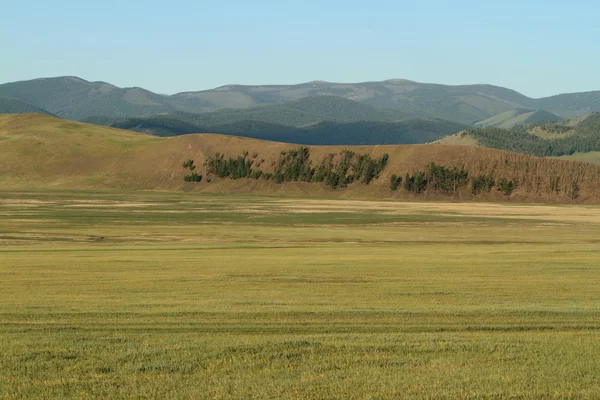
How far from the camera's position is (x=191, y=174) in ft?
621

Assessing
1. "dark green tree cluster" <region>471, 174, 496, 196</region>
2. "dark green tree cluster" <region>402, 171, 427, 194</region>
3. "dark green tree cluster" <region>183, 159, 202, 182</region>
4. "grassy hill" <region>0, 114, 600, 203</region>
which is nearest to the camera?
"grassy hill" <region>0, 114, 600, 203</region>

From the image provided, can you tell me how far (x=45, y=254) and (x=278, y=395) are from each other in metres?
40.4

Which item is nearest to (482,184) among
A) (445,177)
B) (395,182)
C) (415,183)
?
(445,177)

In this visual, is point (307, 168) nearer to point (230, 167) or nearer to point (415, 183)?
point (230, 167)

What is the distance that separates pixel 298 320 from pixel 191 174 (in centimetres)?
16532

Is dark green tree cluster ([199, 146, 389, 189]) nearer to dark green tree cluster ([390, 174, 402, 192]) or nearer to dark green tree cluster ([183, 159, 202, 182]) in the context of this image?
dark green tree cluster ([183, 159, 202, 182])

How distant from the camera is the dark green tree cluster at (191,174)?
7367 inches

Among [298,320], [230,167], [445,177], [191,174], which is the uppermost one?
[298,320]

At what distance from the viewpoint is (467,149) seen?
18288 centimetres

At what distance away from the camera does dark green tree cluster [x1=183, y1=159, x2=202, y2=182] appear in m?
187

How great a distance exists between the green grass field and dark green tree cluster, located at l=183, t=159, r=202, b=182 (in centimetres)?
12104

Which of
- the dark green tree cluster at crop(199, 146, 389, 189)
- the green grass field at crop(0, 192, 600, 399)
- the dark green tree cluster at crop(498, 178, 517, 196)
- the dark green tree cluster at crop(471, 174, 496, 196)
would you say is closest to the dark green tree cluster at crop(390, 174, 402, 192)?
the dark green tree cluster at crop(199, 146, 389, 189)

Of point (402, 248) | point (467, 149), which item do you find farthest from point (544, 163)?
point (402, 248)

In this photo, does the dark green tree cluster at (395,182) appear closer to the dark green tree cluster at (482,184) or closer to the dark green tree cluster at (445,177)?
the dark green tree cluster at (445,177)
